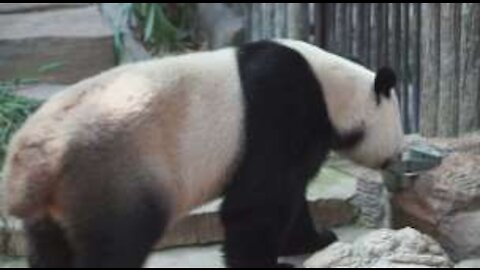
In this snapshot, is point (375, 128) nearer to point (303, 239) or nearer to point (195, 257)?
point (303, 239)

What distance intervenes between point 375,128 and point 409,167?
380mm

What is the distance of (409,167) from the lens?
442cm

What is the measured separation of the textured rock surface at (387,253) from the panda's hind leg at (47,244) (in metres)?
0.88

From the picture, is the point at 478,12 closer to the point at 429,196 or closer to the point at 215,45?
the point at 429,196

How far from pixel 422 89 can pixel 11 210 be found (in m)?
2.49

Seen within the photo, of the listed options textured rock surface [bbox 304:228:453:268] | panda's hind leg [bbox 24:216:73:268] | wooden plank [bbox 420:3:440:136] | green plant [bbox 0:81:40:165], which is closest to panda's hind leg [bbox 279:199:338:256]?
textured rock surface [bbox 304:228:453:268]

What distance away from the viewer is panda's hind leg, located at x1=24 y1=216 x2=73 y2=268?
333 cm

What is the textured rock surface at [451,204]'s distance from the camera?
167 inches

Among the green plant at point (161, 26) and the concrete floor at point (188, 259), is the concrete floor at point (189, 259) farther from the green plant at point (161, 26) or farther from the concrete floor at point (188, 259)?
the green plant at point (161, 26)

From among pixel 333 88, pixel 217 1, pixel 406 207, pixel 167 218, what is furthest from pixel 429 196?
pixel 217 1

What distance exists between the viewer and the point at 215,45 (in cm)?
761

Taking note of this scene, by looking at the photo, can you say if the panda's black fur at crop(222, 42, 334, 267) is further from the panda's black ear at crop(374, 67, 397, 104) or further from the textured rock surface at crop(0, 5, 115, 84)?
the textured rock surface at crop(0, 5, 115, 84)

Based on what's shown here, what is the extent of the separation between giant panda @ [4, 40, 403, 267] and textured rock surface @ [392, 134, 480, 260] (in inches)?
9.3

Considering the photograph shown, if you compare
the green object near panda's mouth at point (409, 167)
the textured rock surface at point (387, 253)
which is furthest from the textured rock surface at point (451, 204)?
the textured rock surface at point (387, 253)
